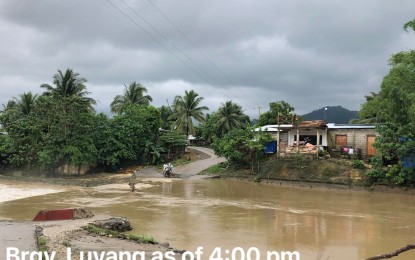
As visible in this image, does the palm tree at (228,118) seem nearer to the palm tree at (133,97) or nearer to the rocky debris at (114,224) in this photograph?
the palm tree at (133,97)

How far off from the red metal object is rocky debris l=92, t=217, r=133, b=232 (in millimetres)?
1642

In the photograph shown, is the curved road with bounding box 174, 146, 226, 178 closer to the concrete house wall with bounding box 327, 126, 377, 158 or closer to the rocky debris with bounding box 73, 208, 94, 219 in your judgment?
A: the concrete house wall with bounding box 327, 126, 377, 158

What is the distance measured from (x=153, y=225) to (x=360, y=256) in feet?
23.5

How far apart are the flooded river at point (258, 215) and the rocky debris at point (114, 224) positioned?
427 mm

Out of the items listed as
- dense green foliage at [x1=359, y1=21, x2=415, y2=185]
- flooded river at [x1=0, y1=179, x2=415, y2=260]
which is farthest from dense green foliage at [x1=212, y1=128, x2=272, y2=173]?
dense green foliage at [x1=359, y1=21, x2=415, y2=185]

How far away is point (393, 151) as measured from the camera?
25859 mm

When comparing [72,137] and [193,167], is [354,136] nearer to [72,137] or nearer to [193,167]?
[193,167]

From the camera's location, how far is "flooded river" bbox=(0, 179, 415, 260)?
37.8 ft

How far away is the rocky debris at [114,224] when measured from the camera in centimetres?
1225

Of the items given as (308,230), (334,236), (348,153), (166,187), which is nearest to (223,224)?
(308,230)

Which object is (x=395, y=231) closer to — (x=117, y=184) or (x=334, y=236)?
(x=334, y=236)

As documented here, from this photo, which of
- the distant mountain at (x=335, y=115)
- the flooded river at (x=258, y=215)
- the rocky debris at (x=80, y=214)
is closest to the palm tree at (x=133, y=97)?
the flooded river at (x=258, y=215)

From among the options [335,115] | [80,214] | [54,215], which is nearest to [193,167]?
[80,214]

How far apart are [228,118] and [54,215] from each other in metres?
35.9
